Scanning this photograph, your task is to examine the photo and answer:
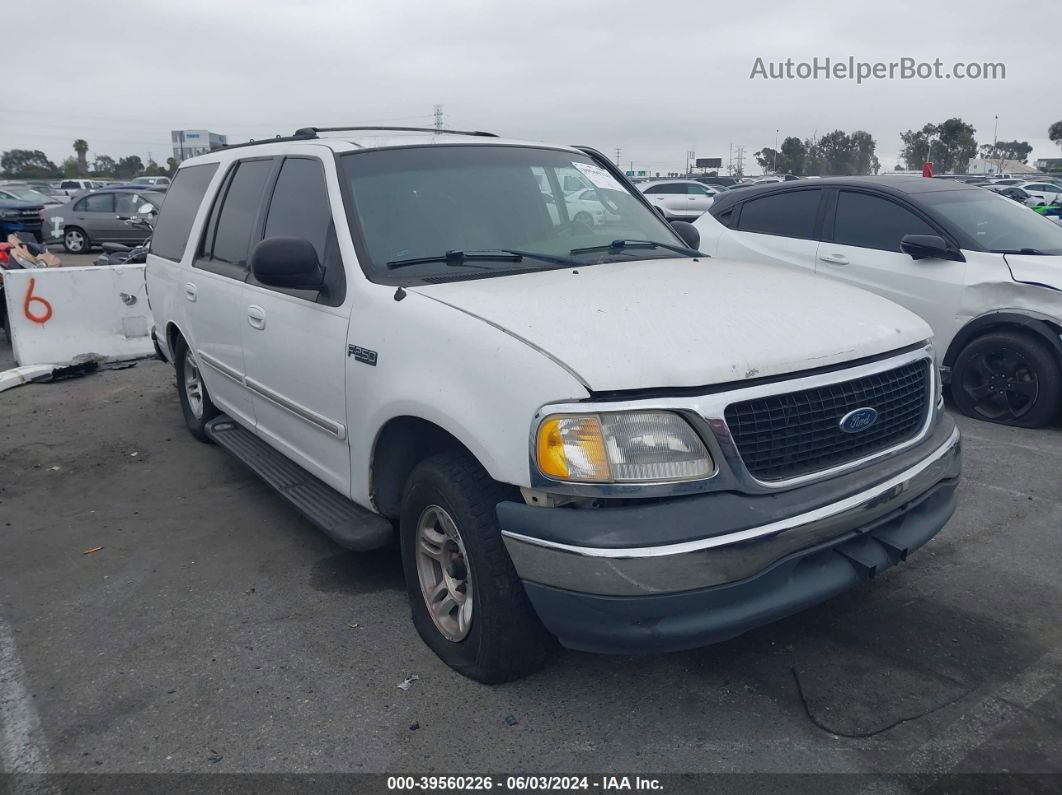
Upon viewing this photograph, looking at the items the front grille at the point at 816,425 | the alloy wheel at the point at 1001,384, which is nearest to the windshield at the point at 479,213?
the front grille at the point at 816,425

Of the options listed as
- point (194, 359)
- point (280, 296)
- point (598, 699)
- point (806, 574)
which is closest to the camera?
point (806, 574)

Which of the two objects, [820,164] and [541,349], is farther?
[820,164]

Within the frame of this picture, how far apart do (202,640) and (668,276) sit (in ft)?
7.78

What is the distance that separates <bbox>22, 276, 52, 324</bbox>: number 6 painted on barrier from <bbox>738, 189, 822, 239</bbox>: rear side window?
663 centimetres

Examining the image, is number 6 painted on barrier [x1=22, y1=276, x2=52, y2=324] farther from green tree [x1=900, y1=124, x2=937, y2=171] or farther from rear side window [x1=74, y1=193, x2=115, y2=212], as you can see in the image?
green tree [x1=900, y1=124, x2=937, y2=171]

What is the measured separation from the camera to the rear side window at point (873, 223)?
6809 mm

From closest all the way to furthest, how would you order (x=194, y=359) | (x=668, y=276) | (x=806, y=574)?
(x=806, y=574) < (x=668, y=276) < (x=194, y=359)

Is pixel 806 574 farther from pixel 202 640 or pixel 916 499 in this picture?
pixel 202 640

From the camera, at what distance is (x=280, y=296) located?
402 cm

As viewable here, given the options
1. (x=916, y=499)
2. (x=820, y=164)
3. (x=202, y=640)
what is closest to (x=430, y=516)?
(x=202, y=640)

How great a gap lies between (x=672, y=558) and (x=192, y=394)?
4562 millimetres

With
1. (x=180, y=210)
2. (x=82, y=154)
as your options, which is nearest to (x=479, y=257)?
(x=180, y=210)

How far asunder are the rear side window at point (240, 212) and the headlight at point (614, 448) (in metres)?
2.69

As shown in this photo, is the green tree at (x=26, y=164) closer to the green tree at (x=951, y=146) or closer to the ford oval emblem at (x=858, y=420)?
the green tree at (x=951, y=146)
